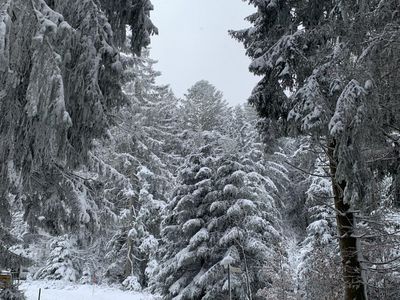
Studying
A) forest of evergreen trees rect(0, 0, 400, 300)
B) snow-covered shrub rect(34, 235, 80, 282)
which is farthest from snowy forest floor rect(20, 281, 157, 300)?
forest of evergreen trees rect(0, 0, 400, 300)

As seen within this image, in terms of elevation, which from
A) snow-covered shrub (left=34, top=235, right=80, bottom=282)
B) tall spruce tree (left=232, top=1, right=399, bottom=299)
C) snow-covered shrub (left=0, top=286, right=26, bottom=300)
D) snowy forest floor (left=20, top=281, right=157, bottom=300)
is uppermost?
tall spruce tree (left=232, top=1, right=399, bottom=299)

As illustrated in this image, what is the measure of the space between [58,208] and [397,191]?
4.46 m

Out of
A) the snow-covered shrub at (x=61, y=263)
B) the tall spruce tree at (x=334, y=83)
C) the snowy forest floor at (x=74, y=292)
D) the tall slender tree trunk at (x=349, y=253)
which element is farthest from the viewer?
the snow-covered shrub at (x=61, y=263)

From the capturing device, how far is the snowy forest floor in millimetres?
16188

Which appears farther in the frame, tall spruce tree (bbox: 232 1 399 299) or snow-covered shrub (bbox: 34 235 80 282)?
snow-covered shrub (bbox: 34 235 80 282)

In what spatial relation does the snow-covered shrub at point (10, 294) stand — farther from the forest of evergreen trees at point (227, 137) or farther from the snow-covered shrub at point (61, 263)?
the snow-covered shrub at point (61, 263)

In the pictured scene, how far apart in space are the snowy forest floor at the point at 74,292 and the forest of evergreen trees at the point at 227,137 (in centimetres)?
427

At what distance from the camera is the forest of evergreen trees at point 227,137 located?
421cm

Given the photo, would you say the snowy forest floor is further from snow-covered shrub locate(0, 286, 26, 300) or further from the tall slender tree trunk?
the tall slender tree trunk

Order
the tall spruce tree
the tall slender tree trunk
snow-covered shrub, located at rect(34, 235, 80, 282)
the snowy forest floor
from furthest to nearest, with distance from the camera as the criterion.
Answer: snow-covered shrub, located at rect(34, 235, 80, 282), the snowy forest floor, the tall slender tree trunk, the tall spruce tree

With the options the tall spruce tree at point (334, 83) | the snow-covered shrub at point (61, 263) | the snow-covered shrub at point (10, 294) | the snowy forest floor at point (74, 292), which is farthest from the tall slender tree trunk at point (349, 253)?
the snow-covered shrub at point (61, 263)

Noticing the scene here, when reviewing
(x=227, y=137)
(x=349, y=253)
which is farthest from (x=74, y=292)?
(x=349, y=253)

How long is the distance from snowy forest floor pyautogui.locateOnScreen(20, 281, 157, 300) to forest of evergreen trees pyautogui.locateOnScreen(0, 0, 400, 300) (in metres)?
4.27

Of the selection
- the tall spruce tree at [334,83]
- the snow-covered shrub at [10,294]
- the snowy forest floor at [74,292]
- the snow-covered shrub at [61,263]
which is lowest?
the snowy forest floor at [74,292]
